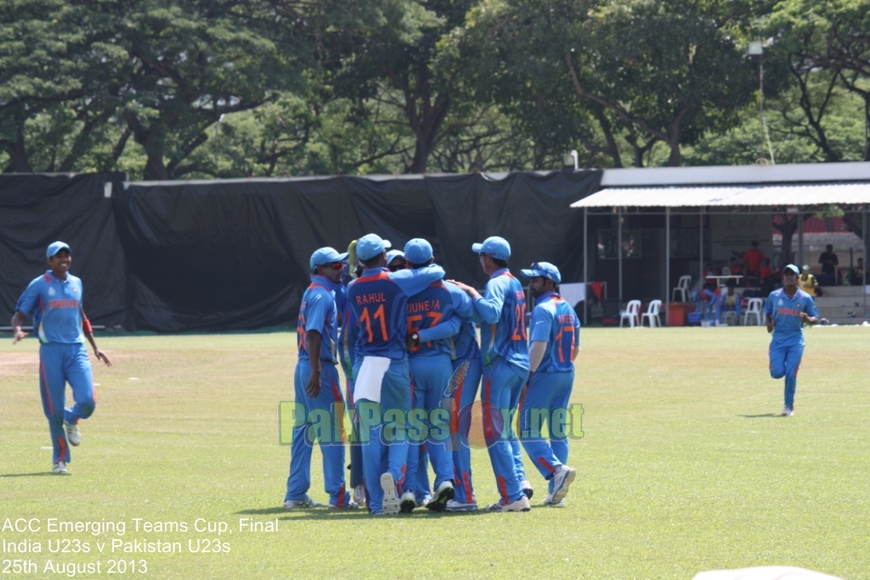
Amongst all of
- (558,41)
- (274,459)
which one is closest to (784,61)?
(558,41)

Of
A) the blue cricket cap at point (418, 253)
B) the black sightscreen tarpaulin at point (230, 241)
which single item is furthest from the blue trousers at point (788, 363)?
the black sightscreen tarpaulin at point (230, 241)

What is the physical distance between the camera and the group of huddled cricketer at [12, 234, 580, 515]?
9102mm

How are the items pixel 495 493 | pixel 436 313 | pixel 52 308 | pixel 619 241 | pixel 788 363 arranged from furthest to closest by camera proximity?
pixel 619 241 < pixel 788 363 < pixel 52 308 < pixel 495 493 < pixel 436 313

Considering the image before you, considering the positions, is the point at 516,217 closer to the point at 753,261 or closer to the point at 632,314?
the point at 632,314

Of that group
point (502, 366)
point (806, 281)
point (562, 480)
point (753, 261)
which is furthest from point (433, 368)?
point (753, 261)

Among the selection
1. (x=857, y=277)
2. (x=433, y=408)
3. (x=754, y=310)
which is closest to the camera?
(x=433, y=408)

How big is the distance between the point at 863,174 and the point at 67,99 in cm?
2438

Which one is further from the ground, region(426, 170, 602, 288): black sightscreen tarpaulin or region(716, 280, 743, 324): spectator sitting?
region(426, 170, 602, 288): black sightscreen tarpaulin

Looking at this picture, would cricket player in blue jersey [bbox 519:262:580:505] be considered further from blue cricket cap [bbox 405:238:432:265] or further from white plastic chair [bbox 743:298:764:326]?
white plastic chair [bbox 743:298:764:326]

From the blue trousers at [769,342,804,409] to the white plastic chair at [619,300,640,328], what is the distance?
56.5 feet

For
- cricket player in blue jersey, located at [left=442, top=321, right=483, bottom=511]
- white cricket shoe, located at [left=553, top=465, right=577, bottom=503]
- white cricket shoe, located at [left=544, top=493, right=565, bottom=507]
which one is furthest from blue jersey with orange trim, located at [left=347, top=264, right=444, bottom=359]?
white cricket shoe, located at [left=544, top=493, right=565, bottom=507]

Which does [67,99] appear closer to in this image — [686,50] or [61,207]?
[61,207]

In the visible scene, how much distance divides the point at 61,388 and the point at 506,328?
4.69 metres

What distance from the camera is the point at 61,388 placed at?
1165 centimetres
